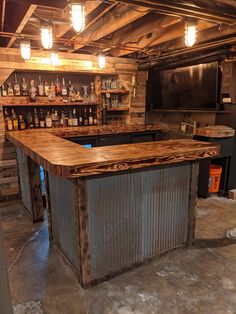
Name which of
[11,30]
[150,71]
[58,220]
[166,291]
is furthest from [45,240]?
[150,71]

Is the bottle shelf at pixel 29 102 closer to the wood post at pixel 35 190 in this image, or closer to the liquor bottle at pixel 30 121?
the liquor bottle at pixel 30 121

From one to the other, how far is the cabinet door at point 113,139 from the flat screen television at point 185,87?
1.01 meters

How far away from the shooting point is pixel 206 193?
369 cm

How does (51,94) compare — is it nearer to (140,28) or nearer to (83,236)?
(140,28)

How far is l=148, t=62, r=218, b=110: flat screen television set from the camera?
142 inches

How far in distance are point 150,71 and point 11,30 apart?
251 cm

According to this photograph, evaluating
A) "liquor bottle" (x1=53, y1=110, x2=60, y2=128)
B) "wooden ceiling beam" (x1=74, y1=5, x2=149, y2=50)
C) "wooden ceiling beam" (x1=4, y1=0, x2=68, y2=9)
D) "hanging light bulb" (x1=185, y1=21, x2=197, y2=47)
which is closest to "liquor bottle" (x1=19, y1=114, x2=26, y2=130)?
"liquor bottle" (x1=53, y1=110, x2=60, y2=128)

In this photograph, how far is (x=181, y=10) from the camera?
2.03m

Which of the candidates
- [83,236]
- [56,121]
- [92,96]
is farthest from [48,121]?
[83,236]

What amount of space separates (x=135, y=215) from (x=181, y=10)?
1.68m

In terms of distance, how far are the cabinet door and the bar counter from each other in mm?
1518

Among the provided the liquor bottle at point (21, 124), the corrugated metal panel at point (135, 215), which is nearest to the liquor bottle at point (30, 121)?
the liquor bottle at point (21, 124)

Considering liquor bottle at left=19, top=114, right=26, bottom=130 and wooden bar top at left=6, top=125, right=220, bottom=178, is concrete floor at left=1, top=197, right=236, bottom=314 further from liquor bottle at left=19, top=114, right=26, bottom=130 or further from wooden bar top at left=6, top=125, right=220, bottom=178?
liquor bottle at left=19, top=114, right=26, bottom=130

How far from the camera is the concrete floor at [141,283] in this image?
1736 millimetres
